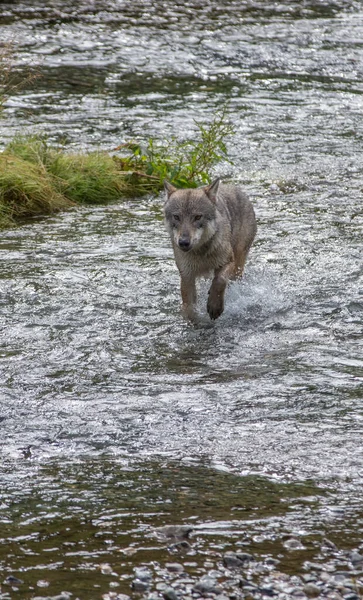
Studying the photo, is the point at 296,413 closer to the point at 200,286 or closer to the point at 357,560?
the point at 357,560

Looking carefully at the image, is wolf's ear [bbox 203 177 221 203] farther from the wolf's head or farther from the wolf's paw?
the wolf's paw

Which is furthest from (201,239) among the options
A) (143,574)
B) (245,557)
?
(143,574)

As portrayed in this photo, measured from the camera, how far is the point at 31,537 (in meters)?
5.29

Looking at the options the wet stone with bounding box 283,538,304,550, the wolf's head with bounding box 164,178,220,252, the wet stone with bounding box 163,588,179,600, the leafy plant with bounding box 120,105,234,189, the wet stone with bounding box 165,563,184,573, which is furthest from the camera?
the leafy plant with bounding box 120,105,234,189

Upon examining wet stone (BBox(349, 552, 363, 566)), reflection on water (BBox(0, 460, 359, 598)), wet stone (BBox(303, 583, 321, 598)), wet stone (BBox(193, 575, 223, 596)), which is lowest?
reflection on water (BBox(0, 460, 359, 598))

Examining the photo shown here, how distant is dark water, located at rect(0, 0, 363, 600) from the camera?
5.51m

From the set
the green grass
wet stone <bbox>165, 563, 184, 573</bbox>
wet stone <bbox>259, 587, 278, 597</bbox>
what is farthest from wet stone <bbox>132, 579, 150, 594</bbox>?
the green grass

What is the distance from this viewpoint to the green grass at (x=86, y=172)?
12266mm

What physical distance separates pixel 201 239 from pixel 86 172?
14.9 ft

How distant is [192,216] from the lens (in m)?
8.80

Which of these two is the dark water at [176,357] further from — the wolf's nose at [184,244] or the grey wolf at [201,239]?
the wolf's nose at [184,244]

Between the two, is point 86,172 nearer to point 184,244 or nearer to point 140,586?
point 184,244

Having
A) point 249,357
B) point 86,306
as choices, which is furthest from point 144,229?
point 249,357

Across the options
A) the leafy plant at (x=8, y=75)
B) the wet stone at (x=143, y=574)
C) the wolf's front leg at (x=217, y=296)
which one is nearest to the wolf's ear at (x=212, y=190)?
the wolf's front leg at (x=217, y=296)
